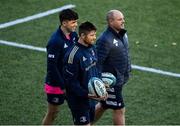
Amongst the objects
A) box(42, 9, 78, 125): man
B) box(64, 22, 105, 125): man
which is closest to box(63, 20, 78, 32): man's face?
box(42, 9, 78, 125): man

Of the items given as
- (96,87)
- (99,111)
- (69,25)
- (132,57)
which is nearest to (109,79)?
(96,87)

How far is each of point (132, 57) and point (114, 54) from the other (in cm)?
323

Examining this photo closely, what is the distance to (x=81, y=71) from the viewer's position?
694 cm

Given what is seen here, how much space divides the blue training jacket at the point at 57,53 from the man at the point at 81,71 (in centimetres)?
40

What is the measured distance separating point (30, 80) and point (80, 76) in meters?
2.97

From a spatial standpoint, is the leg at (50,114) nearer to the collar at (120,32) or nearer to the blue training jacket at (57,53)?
the blue training jacket at (57,53)

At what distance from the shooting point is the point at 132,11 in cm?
1295

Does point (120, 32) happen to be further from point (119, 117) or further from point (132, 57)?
point (132, 57)

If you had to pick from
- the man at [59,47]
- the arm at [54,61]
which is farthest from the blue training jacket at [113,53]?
the arm at [54,61]

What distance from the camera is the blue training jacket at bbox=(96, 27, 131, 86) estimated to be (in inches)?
296

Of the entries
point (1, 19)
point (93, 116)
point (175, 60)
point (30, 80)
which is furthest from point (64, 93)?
point (1, 19)

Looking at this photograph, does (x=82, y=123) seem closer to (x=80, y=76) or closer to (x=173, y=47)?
(x=80, y=76)

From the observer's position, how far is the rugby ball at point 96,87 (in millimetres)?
6957

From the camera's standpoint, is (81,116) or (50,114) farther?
(50,114)
